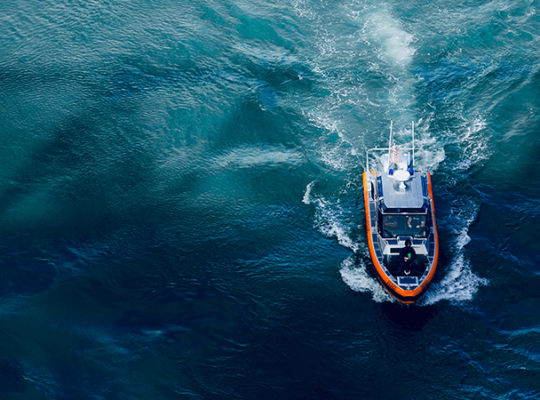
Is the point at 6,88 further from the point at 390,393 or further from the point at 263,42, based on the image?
the point at 390,393

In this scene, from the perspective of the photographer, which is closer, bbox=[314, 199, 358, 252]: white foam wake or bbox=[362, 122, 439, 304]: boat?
bbox=[362, 122, 439, 304]: boat

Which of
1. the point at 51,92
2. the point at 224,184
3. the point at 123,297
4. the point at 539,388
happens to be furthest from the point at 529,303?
the point at 51,92

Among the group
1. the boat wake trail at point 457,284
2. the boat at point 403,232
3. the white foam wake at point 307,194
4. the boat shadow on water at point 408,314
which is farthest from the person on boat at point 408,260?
the white foam wake at point 307,194

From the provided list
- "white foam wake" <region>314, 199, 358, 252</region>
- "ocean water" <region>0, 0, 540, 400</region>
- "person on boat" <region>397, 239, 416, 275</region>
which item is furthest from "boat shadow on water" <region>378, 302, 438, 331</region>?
"white foam wake" <region>314, 199, 358, 252</region>

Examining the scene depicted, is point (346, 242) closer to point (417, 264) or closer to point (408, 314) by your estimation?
point (417, 264)

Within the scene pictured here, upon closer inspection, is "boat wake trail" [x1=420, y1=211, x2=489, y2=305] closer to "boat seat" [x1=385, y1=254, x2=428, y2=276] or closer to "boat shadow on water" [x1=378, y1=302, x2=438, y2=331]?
"boat shadow on water" [x1=378, y1=302, x2=438, y2=331]

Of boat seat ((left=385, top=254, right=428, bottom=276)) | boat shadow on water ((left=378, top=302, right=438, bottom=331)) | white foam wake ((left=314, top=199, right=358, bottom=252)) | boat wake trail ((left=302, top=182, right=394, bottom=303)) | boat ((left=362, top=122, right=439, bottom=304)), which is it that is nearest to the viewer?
boat shadow on water ((left=378, top=302, right=438, bottom=331))

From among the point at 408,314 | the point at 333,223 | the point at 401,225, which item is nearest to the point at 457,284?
the point at 408,314

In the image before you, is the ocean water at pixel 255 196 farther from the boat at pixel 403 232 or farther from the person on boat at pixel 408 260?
the person on boat at pixel 408 260
